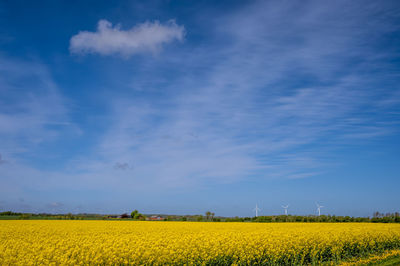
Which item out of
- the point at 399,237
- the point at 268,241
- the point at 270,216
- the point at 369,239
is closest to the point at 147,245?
the point at 268,241

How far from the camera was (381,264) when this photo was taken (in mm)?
17984

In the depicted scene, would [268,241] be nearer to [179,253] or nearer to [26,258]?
[179,253]

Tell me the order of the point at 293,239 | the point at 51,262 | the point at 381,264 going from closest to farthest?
the point at 51,262 < the point at 381,264 < the point at 293,239

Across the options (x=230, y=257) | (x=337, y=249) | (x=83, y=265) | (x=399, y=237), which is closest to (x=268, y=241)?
(x=230, y=257)

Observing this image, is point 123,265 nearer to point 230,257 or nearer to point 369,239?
point 230,257

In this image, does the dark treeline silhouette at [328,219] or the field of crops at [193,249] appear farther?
the dark treeline silhouette at [328,219]

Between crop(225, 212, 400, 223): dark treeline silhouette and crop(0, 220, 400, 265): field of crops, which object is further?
crop(225, 212, 400, 223): dark treeline silhouette

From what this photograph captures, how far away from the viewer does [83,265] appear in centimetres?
1156

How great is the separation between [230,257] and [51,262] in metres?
8.05

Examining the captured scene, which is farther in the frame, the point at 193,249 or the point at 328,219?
the point at 328,219

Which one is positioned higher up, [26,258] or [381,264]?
[26,258]

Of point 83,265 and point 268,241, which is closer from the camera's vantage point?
point 83,265

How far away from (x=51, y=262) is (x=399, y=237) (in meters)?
26.4

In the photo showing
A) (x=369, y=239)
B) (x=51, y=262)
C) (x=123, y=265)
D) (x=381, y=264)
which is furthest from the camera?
(x=369, y=239)
